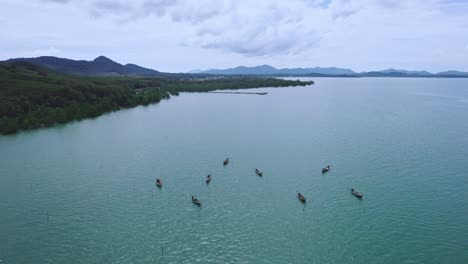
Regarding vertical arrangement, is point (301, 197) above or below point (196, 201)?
below

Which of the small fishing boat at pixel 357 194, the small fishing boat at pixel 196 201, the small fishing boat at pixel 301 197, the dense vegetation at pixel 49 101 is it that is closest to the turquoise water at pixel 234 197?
the small fishing boat at pixel 196 201

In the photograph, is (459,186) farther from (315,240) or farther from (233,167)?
(233,167)

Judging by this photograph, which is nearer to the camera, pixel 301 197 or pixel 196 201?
pixel 196 201

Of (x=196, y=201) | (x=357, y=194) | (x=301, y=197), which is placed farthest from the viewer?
(x=357, y=194)

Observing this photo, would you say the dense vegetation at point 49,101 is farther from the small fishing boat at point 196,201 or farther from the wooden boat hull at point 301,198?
the wooden boat hull at point 301,198

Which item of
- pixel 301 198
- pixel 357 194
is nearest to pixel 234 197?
pixel 301 198

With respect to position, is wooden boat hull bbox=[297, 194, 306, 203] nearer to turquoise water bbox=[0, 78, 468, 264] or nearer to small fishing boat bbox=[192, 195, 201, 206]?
turquoise water bbox=[0, 78, 468, 264]

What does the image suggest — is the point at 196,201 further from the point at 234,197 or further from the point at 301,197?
the point at 301,197

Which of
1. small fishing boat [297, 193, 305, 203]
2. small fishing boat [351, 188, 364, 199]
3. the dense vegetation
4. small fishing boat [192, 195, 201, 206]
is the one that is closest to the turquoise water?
small fishing boat [192, 195, 201, 206]
